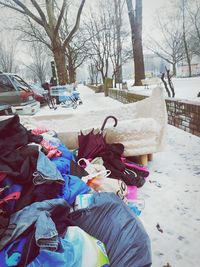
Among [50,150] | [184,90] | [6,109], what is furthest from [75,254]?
[184,90]

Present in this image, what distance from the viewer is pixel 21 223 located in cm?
150

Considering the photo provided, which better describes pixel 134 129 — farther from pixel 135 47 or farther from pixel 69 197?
pixel 135 47

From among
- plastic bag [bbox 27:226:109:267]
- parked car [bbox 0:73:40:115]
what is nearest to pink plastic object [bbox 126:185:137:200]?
plastic bag [bbox 27:226:109:267]

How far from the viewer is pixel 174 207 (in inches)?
97.2

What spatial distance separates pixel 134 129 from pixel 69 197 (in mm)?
1653

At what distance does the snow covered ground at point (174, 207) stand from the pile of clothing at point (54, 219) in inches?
15.8

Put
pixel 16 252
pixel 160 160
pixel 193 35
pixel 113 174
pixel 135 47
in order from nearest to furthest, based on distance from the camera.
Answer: pixel 16 252 < pixel 113 174 < pixel 160 160 < pixel 135 47 < pixel 193 35

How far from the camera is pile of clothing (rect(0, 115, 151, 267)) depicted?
1.36 m

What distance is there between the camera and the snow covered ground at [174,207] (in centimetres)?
188

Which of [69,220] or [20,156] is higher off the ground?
[20,156]

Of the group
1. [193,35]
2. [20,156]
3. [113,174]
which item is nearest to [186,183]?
[113,174]

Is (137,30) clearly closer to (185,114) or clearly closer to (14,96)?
(14,96)

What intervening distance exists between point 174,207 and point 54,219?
4.37 feet

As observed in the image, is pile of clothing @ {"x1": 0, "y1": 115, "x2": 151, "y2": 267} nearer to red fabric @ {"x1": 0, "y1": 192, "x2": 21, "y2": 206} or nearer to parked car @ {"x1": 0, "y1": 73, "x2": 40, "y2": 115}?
red fabric @ {"x1": 0, "y1": 192, "x2": 21, "y2": 206}
